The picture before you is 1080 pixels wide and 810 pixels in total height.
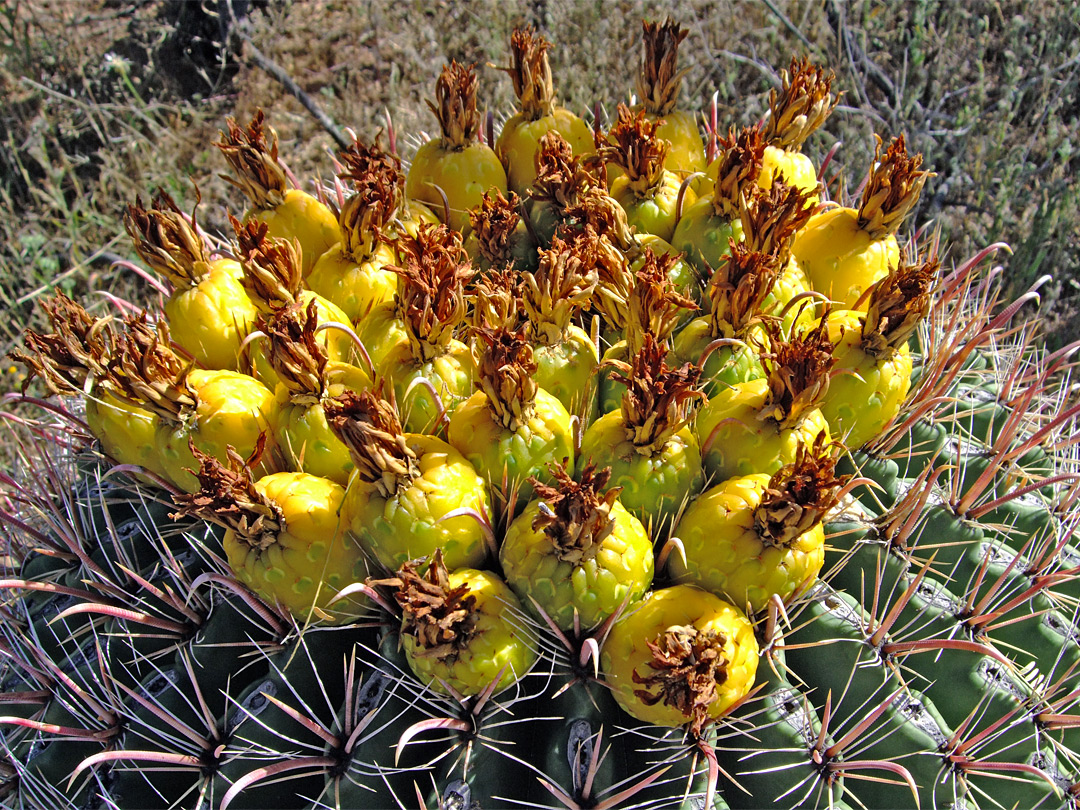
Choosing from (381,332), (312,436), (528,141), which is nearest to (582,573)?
(312,436)

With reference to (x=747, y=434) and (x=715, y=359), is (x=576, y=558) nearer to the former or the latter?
(x=747, y=434)

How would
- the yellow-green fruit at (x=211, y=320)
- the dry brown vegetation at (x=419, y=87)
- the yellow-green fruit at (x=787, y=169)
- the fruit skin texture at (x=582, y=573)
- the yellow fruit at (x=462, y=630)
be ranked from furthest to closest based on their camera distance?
the dry brown vegetation at (x=419, y=87)
the yellow-green fruit at (x=787, y=169)
the yellow-green fruit at (x=211, y=320)
the fruit skin texture at (x=582, y=573)
the yellow fruit at (x=462, y=630)

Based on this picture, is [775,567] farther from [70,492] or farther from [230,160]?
[70,492]

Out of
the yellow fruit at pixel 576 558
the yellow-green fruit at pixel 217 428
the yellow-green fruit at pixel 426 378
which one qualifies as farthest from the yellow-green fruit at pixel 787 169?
the yellow-green fruit at pixel 217 428

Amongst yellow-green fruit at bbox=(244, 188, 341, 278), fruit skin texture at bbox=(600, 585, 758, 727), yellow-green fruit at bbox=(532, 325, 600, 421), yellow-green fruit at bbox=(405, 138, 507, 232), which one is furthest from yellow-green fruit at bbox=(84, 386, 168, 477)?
fruit skin texture at bbox=(600, 585, 758, 727)

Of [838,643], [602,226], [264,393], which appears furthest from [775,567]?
[264,393]

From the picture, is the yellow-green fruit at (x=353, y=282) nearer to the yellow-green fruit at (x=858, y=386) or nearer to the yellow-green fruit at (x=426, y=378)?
the yellow-green fruit at (x=426, y=378)
